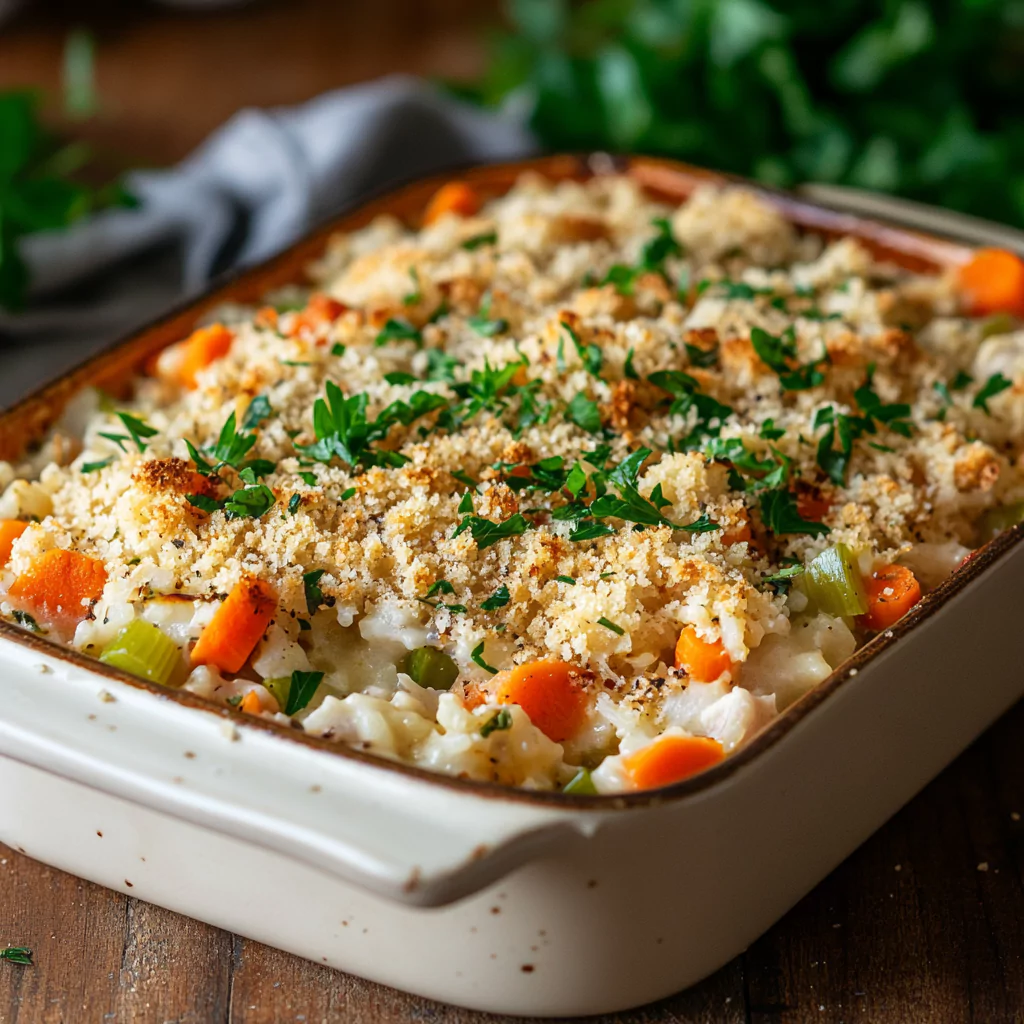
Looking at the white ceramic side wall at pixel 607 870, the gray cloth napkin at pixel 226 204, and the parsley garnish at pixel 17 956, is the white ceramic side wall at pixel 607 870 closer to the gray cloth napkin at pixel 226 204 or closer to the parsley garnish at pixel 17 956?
the parsley garnish at pixel 17 956

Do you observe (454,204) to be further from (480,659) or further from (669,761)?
(669,761)

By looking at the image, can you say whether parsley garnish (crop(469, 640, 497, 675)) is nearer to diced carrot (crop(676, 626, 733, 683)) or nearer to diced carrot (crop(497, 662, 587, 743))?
diced carrot (crop(497, 662, 587, 743))

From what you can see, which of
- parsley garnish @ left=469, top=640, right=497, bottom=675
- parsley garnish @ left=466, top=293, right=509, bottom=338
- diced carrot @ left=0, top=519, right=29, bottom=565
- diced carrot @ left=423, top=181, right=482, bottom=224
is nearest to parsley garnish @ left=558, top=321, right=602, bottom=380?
parsley garnish @ left=466, top=293, right=509, bottom=338

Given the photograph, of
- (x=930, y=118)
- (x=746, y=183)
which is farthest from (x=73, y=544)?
(x=930, y=118)

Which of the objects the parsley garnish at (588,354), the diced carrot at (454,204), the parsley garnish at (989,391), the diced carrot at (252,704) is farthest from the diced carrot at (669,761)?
the diced carrot at (454,204)

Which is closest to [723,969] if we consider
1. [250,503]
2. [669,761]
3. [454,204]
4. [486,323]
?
[669,761]
